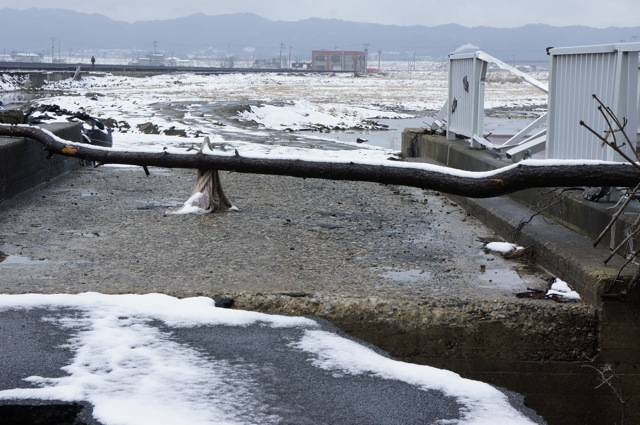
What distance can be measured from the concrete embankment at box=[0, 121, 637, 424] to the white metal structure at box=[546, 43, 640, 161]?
1053 millimetres

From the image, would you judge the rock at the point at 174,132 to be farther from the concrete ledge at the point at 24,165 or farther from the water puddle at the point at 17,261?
the water puddle at the point at 17,261

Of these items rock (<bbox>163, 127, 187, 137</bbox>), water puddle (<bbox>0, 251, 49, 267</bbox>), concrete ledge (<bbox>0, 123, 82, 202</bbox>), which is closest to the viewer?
water puddle (<bbox>0, 251, 49, 267</bbox>)

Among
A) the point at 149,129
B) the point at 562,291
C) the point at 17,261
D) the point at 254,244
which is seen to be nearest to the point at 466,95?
the point at 254,244

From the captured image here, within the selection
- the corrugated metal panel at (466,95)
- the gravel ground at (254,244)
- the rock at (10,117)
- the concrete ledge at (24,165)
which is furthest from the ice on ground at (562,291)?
the rock at (10,117)

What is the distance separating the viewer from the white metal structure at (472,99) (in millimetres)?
10617

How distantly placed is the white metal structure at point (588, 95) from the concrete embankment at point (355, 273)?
3.45 feet

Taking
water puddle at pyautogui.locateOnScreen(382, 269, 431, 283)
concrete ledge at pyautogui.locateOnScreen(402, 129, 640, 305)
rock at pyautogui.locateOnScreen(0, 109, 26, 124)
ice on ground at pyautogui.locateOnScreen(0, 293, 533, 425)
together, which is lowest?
ice on ground at pyautogui.locateOnScreen(0, 293, 533, 425)

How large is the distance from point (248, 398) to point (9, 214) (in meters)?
5.26

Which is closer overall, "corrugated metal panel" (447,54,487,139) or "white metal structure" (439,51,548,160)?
"white metal structure" (439,51,548,160)

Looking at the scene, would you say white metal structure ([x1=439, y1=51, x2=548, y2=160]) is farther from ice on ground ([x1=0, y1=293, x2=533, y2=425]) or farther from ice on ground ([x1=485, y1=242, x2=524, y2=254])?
ice on ground ([x1=0, y1=293, x2=533, y2=425])

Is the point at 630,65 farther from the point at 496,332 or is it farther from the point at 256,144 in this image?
the point at 256,144

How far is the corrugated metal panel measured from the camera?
10.8 m

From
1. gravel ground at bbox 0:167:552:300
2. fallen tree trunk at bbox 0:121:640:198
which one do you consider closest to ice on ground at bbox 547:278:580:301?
gravel ground at bbox 0:167:552:300

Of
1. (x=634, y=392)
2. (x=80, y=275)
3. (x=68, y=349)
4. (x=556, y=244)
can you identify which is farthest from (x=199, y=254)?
(x=634, y=392)
